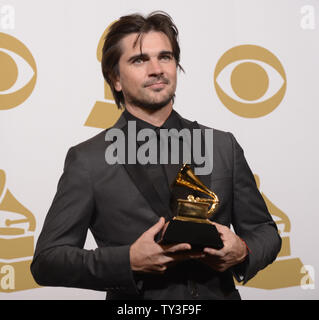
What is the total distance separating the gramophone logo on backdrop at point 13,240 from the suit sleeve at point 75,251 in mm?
1079

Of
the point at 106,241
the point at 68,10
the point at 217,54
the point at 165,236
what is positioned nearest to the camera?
the point at 165,236

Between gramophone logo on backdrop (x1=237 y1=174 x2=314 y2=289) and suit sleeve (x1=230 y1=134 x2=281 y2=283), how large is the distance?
49.7 inches

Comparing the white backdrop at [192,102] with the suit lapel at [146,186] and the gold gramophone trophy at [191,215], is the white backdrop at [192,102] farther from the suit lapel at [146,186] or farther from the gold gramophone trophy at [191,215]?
the gold gramophone trophy at [191,215]

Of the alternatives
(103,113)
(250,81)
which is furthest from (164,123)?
(250,81)

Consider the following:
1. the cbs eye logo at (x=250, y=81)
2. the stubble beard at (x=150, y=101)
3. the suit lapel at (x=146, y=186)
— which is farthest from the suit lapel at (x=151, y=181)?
the cbs eye logo at (x=250, y=81)

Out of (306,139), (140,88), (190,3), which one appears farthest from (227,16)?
(140,88)

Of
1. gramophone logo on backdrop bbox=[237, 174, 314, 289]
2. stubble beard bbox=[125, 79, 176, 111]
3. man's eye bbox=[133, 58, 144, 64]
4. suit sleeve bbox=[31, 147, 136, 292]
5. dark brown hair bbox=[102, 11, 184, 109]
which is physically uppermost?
dark brown hair bbox=[102, 11, 184, 109]

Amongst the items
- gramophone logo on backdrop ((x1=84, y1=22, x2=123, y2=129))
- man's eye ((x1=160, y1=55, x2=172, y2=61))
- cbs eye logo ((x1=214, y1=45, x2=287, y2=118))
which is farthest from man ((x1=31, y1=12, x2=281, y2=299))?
cbs eye logo ((x1=214, y1=45, x2=287, y2=118))

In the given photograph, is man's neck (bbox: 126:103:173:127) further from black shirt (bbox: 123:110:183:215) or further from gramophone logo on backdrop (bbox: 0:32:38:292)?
gramophone logo on backdrop (bbox: 0:32:38:292)

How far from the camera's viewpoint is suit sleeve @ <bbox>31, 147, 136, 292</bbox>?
64.2 inches

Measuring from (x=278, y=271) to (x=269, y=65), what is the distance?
1.37 meters

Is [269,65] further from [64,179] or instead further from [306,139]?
[64,179]

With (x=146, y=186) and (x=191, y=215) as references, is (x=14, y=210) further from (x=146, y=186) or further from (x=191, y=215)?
(x=191, y=215)

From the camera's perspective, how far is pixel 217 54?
126 inches
